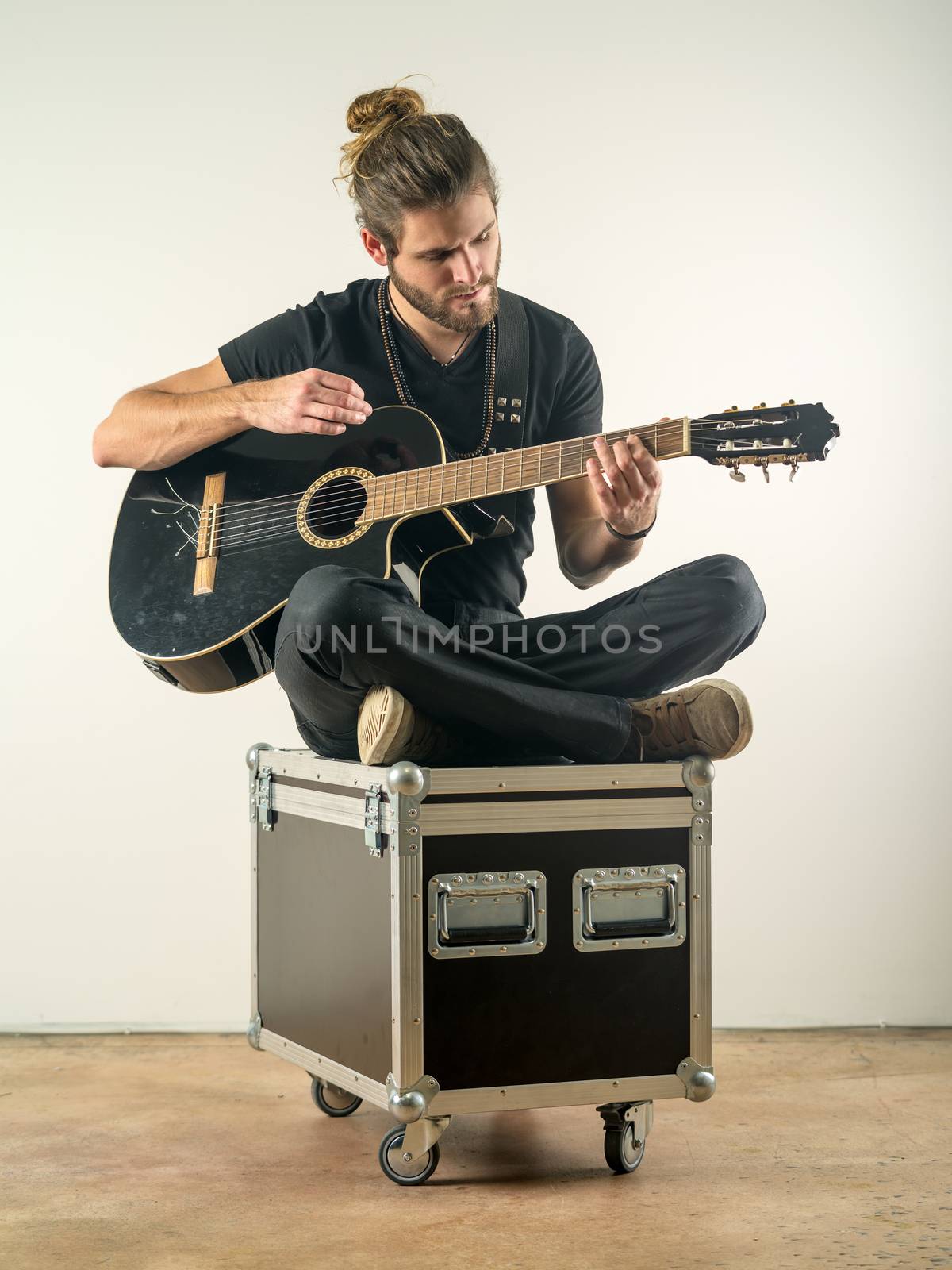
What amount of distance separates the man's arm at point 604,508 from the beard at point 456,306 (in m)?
0.36

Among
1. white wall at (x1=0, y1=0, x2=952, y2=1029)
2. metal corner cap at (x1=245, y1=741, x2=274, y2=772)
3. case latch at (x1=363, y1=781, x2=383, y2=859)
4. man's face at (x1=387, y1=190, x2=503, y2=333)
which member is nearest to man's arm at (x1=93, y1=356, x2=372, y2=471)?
man's face at (x1=387, y1=190, x2=503, y2=333)

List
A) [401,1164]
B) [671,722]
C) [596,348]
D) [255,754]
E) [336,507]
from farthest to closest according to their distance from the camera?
[596,348], [255,754], [336,507], [671,722], [401,1164]

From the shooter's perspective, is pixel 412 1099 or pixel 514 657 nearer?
pixel 412 1099

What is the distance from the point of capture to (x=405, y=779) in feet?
5.80

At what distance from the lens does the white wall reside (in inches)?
119

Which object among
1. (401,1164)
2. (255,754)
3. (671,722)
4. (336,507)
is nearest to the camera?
(401,1164)

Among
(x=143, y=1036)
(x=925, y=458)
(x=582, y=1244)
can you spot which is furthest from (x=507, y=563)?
(x=143, y=1036)

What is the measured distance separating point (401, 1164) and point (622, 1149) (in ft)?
1.11

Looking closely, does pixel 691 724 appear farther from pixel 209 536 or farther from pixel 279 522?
pixel 209 536

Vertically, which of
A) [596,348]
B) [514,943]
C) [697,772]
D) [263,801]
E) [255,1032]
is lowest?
[255,1032]

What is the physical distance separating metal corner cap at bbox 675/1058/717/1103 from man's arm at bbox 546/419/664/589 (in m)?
0.86

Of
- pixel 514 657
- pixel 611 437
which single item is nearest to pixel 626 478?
pixel 611 437

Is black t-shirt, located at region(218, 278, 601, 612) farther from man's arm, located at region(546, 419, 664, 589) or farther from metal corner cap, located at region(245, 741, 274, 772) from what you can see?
metal corner cap, located at region(245, 741, 274, 772)

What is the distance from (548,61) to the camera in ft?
10.1
